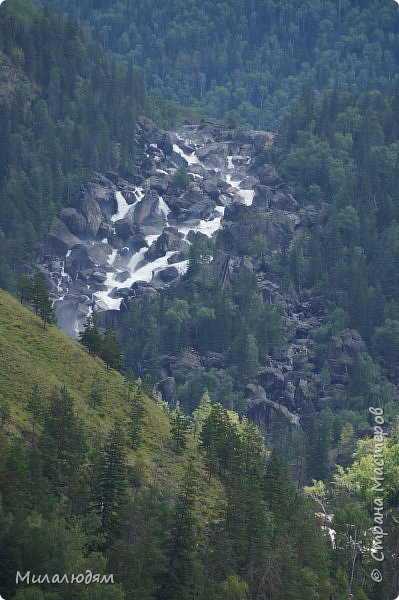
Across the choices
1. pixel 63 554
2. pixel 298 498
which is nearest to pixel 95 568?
pixel 63 554

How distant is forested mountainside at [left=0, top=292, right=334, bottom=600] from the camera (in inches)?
4269

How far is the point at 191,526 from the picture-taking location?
122m

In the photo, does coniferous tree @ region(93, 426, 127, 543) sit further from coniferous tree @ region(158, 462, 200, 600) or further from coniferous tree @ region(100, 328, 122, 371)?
coniferous tree @ region(100, 328, 122, 371)

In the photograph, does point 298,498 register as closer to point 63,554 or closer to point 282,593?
point 282,593

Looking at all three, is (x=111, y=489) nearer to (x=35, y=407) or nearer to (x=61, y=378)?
(x=35, y=407)

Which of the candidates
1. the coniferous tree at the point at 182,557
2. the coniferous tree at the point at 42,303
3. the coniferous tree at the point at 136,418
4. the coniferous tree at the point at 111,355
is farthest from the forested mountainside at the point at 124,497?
the coniferous tree at the point at 111,355

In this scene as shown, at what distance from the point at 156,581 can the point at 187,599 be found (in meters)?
2.72

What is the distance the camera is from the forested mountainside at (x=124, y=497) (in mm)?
108438

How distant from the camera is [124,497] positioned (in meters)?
124

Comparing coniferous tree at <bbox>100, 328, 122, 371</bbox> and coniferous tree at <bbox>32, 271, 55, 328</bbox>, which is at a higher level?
coniferous tree at <bbox>32, 271, 55, 328</bbox>

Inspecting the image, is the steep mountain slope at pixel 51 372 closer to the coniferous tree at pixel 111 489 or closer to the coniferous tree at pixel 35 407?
the coniferous tree at pixel 35 407

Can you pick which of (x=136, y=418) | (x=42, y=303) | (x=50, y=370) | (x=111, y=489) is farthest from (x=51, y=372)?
(x=111, y=489)

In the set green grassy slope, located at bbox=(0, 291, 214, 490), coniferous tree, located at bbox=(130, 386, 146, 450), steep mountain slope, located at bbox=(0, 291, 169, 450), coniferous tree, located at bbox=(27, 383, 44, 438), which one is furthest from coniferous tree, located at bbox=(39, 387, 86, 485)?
coniferous tree, located at bbox=(130, 386, 146, 450)

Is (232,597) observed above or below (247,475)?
below
